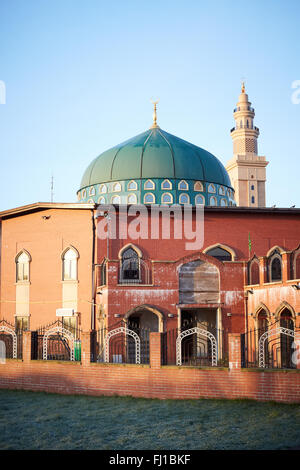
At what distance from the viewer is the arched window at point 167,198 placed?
26.0m

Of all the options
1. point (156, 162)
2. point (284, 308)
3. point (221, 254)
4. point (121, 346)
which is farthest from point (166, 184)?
point (284, 308)

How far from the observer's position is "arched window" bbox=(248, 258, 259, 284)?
19188 millimetres

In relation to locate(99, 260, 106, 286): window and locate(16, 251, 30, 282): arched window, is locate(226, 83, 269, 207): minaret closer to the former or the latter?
locate(16, 251, 30, 282): arched window

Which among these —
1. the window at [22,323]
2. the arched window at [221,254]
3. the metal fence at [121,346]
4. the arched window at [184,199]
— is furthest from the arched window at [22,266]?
the arched window at [184,199]

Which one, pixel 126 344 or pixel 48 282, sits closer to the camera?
pixel 126 344

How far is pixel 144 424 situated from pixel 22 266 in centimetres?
1313

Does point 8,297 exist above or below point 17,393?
above

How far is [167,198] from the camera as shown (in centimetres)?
2603

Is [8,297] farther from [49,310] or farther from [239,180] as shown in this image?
[239,180]

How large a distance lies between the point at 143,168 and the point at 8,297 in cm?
876

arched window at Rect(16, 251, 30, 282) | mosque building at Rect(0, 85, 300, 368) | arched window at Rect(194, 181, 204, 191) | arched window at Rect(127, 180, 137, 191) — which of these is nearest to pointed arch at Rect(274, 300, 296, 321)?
mosque building at Rect(0, 85, 300, 368)

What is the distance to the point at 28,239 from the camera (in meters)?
22.3

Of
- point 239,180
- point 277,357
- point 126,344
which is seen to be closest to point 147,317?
point 126,344

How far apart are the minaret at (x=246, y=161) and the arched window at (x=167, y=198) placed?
3189cm
